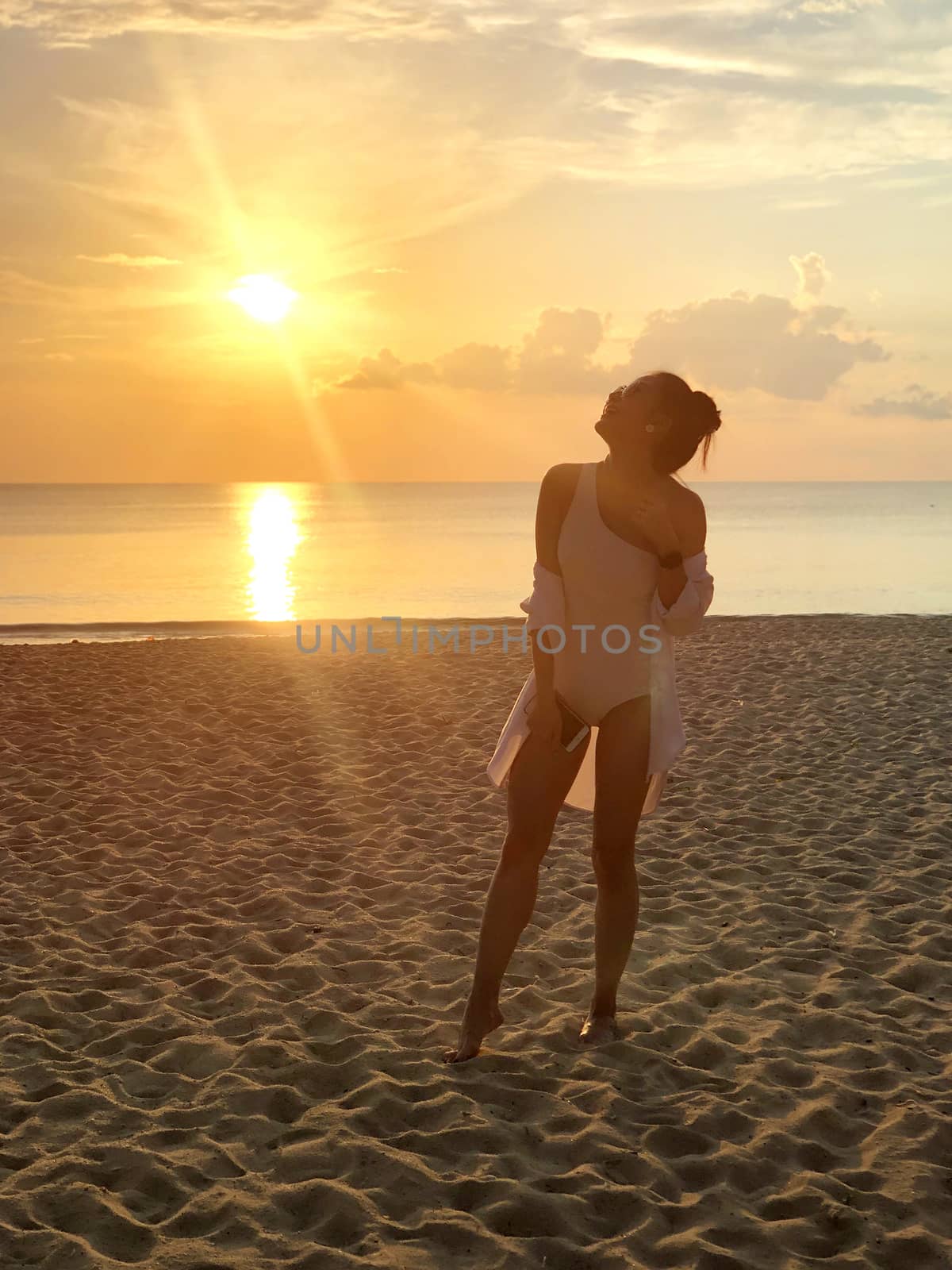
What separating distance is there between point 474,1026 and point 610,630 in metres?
1.38

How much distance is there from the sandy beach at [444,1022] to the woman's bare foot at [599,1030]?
0.05 metres

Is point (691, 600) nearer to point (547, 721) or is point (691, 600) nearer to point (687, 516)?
point (687, 516)

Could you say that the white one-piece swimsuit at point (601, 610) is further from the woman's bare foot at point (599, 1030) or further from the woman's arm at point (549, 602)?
the woman's bare foot at point (599, 1030)

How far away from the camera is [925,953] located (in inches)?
177

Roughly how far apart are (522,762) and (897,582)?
95.2ft

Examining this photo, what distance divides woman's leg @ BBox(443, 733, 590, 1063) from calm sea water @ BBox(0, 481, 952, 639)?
15.7 m

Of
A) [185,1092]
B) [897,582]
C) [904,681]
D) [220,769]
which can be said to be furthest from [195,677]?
[897,582]

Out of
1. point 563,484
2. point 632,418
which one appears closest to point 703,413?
point 632,418

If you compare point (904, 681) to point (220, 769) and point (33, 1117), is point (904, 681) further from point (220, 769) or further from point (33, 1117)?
point (33, 1117)

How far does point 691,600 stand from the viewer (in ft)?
10.5

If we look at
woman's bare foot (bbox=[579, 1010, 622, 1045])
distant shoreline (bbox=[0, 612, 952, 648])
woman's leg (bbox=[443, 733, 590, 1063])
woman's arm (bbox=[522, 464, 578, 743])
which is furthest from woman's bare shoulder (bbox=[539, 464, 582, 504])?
distant shoreline (bbox=[0, 612, 952, 648])

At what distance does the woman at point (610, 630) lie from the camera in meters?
3.17

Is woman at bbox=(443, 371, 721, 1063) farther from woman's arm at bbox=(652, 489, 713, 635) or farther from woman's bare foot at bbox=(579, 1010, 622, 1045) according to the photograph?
woman's bare foot at bbox=(579, 1010, 622, 1045)

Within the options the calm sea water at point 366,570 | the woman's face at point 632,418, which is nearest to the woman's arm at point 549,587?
the woman's face at point 632,418
